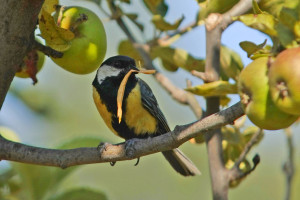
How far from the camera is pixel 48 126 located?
433 cm

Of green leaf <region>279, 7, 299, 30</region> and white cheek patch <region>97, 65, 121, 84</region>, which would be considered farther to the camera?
white cheek patch <region>97, 65, 121, 84</region>

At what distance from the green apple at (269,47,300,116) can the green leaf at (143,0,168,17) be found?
4.73 feet

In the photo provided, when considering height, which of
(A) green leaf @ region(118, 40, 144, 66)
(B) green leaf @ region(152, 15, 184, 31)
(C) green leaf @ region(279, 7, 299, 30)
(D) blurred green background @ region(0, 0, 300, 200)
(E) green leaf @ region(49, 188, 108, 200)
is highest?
(C) green leaf @ region(279, 7, 299, 30)

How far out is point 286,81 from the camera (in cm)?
112

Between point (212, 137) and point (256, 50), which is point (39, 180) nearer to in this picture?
point (212, 137)

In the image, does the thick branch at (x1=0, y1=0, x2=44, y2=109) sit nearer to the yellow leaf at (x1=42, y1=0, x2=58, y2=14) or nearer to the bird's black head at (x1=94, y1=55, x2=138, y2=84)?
the yellow leaf at (x1=42, y1=0, x2=58, y2=14)

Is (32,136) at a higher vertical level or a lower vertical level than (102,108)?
lower

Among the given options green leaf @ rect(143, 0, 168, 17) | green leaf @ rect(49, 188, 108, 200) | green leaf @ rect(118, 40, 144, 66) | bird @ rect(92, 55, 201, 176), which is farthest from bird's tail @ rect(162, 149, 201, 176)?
green leaf @ rect(49, 188, 108, 200)

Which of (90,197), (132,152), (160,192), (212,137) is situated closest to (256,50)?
(132,152)

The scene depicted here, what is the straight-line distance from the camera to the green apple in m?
1.11

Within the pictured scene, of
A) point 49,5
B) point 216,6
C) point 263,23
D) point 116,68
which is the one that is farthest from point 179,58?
point 263,23

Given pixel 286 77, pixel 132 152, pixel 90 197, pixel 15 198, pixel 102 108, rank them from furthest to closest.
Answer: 1. pixel 102 108
2. pixel 15 198
3. pixel 90 197
4. pixel 132 152
5. pixel 286 77

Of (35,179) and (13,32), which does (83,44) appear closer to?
(13,32)

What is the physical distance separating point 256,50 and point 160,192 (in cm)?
347
